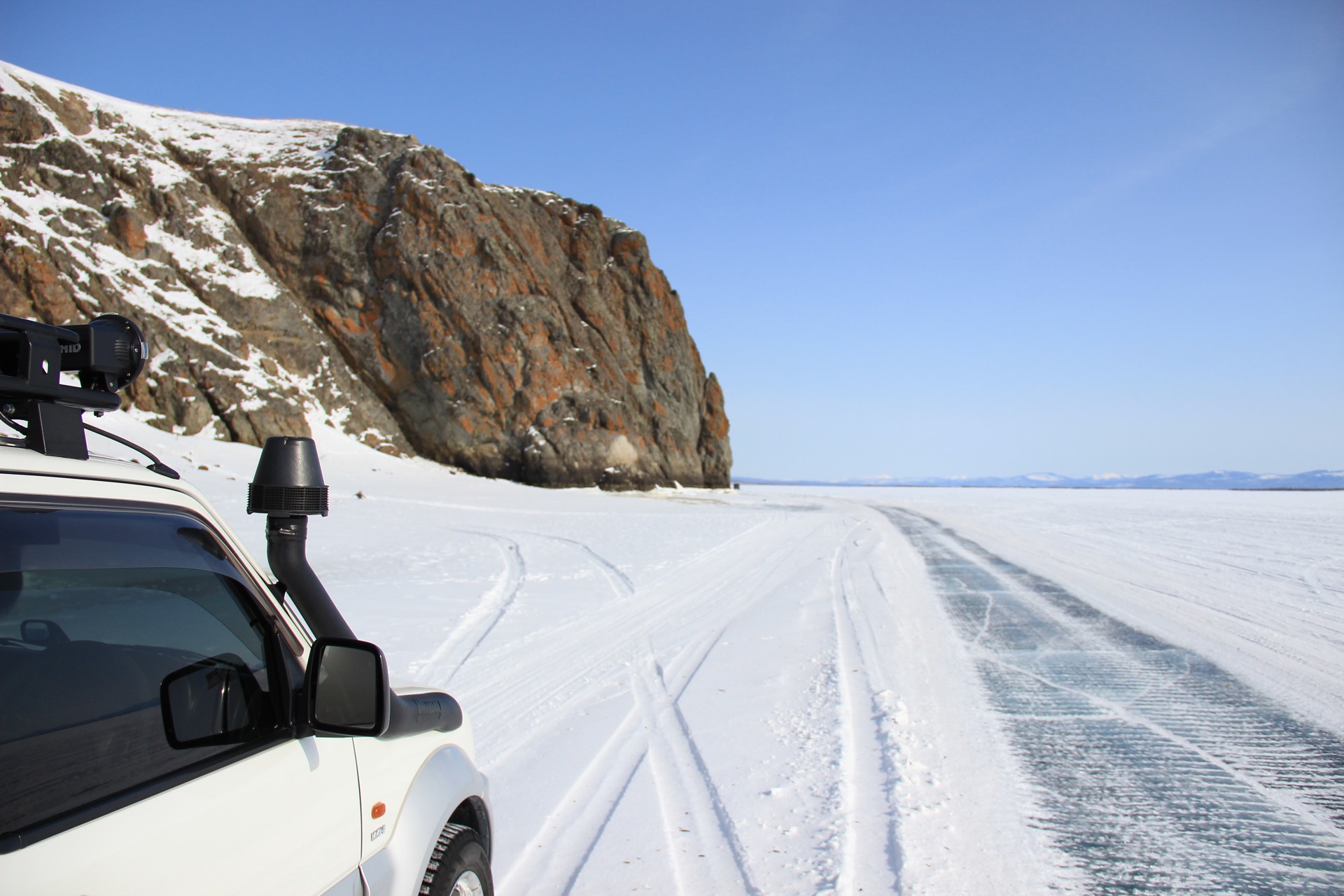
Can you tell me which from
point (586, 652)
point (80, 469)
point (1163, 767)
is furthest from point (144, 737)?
point (586, 652)

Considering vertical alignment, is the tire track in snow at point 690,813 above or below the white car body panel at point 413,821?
below

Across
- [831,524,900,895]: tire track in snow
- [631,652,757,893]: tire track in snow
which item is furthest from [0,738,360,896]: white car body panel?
[831,524,900,895]: tire track in snow

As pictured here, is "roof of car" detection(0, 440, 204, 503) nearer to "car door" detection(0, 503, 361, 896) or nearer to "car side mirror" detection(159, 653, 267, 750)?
"car door" detection(0, 503, 361, 896)

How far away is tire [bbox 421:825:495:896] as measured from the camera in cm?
210

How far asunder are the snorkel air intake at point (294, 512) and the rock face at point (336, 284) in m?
30.9

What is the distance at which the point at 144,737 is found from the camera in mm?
1563

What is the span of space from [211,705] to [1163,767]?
4.87 m

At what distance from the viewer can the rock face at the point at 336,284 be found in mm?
30312

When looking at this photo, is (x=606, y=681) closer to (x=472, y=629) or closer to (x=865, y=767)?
(x=472, y=629)

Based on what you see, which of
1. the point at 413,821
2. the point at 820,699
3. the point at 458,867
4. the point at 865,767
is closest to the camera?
the point at 413,821

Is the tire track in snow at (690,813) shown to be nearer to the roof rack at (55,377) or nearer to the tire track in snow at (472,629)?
the tire track in snow at (472,629)

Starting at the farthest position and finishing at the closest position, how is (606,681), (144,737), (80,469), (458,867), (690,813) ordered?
(606,681), (690,813), (458,867), (144,737), (80,469)

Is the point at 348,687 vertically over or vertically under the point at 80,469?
under

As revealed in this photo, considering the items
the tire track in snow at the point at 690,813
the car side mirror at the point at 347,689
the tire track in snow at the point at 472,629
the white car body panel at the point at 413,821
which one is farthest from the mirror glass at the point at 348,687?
the tire track in snow at the point at 472,629
